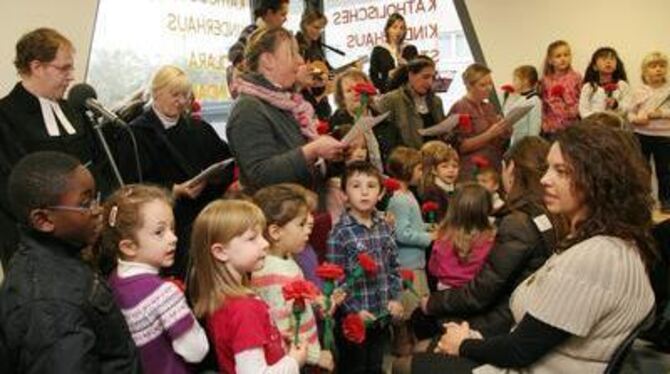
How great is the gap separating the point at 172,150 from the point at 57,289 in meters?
1.59

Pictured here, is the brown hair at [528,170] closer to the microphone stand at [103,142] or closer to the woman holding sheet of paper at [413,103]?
the microphone stand at [103,142]

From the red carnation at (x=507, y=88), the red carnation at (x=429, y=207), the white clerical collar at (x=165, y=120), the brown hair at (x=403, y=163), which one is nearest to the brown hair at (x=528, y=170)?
the red carnation at (x=429, y=207)

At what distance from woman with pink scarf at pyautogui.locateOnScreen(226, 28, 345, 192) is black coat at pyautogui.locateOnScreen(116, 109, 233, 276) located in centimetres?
35

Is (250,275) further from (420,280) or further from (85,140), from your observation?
(420,280)

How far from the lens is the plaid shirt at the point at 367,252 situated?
3.15 meters

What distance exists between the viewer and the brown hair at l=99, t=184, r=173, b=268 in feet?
6.56

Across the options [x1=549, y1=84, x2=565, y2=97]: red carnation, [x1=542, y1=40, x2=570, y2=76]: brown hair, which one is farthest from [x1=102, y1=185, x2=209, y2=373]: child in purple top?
[x1=542, y1=40, x2=570, y2=76]: brown hair

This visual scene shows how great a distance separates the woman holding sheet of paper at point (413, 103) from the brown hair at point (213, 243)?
8.66ft

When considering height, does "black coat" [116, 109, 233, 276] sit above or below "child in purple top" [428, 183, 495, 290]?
above

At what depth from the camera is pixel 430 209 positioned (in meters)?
4.02

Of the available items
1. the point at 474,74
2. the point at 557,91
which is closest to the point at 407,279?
the point at 474,74

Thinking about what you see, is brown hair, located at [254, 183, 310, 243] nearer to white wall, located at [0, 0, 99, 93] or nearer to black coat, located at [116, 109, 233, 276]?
black coat, located at [116, 109, 233, 276]

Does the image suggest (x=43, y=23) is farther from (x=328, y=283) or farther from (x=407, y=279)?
(x=328, y=283)

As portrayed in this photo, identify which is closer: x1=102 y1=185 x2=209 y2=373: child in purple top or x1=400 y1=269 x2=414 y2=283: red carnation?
x1=102 y1=185 x2=209 y2=373: child in purple top
